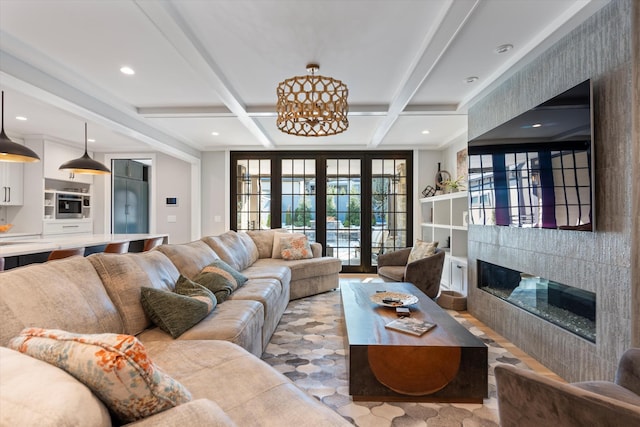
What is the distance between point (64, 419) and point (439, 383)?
1.85 m

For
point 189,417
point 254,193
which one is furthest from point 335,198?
point 189,417

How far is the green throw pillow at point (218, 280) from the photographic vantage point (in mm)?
2588

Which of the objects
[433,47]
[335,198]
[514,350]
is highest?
[433,47]

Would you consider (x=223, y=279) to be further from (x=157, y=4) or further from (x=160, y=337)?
(x=157, y=4)

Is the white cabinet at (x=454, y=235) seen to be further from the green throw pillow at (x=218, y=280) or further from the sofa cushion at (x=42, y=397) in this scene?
the sofa cushion at (x=42, y=397)

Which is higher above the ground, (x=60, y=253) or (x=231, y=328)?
(x=60, y=253)

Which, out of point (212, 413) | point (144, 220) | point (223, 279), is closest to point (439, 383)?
point (212, 413)

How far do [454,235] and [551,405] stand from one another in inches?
153

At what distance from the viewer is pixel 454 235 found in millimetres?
4723

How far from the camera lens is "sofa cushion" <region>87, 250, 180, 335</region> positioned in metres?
1.85

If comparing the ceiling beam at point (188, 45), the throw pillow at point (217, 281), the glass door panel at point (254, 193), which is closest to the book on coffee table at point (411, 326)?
the throw pillow at point (217, 281)

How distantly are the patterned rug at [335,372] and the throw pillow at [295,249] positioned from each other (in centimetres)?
111

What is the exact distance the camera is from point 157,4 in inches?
79.4

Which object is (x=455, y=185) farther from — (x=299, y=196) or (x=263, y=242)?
(x=263, y=242)
